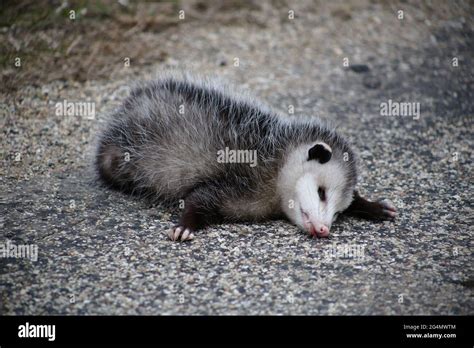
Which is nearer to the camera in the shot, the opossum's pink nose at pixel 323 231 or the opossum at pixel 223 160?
the opossum's pink nose at pixel 323 231

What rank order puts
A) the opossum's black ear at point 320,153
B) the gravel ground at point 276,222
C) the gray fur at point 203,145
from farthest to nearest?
the gray fur at point 203,145, the opossum's black ear at point 320,153, the gravel ground at point 276,222

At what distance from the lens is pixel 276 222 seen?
3645 mm

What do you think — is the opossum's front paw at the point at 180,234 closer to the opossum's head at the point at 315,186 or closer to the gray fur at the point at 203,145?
the gray fur at the point at 203,145

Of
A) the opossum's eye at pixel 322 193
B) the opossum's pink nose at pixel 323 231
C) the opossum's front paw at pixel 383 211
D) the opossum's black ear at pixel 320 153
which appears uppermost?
the opossum's black ear at pixel 320 153

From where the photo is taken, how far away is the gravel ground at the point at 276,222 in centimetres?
290

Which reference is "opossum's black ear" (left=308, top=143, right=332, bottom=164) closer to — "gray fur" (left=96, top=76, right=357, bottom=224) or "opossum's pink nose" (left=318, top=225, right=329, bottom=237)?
"gray fur" (left=96, top=76, right=357, bottom=224)

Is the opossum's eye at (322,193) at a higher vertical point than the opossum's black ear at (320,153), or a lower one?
lower

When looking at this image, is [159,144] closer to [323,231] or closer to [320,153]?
[320,153]

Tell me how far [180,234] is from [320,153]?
2.85ft

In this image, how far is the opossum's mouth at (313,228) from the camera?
11.0 ft

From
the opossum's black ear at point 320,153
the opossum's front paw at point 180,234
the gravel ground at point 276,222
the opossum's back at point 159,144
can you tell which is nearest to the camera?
the gravel ground at point 276,222

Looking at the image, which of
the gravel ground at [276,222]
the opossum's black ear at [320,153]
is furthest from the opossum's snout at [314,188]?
the gravel ground at [276,222]

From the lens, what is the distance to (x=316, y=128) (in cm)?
381

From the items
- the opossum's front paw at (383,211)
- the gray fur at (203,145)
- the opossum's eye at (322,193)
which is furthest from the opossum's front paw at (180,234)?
the opossum's front paw at (383,211)
